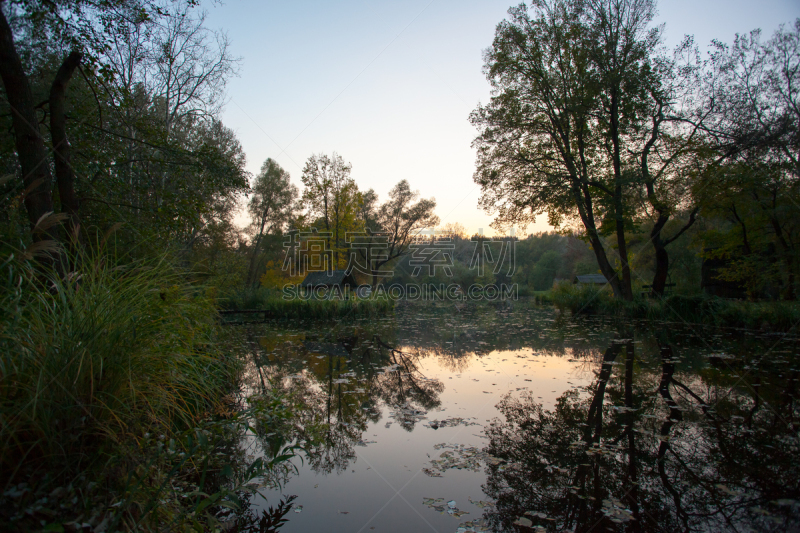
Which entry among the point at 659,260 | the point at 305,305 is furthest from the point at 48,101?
the point at 659,260

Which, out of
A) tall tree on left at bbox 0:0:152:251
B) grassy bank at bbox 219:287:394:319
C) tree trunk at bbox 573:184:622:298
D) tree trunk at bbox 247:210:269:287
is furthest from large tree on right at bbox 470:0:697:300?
tree trunk at bbox 247:210:269:287

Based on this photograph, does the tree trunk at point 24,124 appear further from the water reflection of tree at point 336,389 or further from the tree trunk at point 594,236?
the tree trunk at point 594,236

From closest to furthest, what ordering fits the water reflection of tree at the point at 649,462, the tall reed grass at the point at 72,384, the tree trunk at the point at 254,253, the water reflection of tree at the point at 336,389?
the tall reed grass at the point at 72,384, the water reflection of tree at the point at 649,462, the water reflection of tree at the point at 336,389, the tree trunk at the point at 254,253

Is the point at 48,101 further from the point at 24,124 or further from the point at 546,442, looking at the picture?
the point at 546,442

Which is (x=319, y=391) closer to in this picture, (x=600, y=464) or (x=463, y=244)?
(x=600, y=464)

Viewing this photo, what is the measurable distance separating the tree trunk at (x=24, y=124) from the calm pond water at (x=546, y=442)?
369 cm

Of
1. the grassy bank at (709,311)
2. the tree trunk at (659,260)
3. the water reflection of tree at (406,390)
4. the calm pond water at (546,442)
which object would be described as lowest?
the water reflection of tree at (406,390)

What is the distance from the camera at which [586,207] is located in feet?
60.6

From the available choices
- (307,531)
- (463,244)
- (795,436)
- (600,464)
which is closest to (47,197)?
(307,531)

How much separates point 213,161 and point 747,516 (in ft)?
30.7

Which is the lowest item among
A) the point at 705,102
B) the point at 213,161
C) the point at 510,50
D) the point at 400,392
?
the point at 400,392

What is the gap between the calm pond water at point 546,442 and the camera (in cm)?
292

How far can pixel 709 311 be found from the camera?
13.2 meters

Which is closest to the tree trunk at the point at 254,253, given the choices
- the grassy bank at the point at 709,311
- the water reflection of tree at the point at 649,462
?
the grassy bank at the point at 709,311
